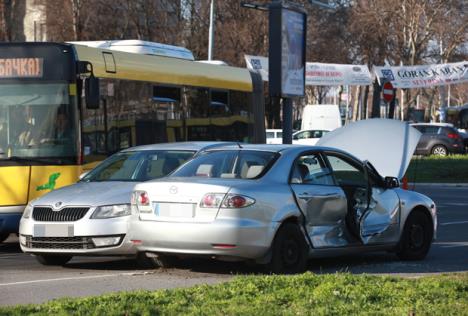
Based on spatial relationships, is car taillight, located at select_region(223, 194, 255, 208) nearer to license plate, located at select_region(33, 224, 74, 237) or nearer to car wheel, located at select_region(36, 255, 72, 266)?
license plate, located at select_region(33, 224, 74, 237)

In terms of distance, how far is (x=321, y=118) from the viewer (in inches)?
2057

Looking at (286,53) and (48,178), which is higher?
(286,53)

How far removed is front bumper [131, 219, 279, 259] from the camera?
33.8 feet

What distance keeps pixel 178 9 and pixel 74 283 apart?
43.0 m

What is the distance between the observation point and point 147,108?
663 inches

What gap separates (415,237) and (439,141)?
3622 cm

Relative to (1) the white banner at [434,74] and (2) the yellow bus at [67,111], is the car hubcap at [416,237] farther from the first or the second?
(1) the white banner at [434,74]

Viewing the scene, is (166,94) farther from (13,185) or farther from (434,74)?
(434,74)

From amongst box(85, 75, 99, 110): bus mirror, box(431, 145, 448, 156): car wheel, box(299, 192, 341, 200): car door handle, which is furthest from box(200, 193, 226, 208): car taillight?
box(431, 145, 448, 156): car wheel

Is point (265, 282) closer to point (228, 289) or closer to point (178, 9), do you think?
point (228, 289)

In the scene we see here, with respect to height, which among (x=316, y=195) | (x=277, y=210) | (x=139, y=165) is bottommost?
(x=277, y=210)

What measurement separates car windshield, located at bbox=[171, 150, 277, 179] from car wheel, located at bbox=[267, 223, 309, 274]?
28.0 inches

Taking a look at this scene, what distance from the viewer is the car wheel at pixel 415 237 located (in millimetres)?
12617

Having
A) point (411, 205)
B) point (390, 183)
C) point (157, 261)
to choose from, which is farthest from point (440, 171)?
point (157, 261)
